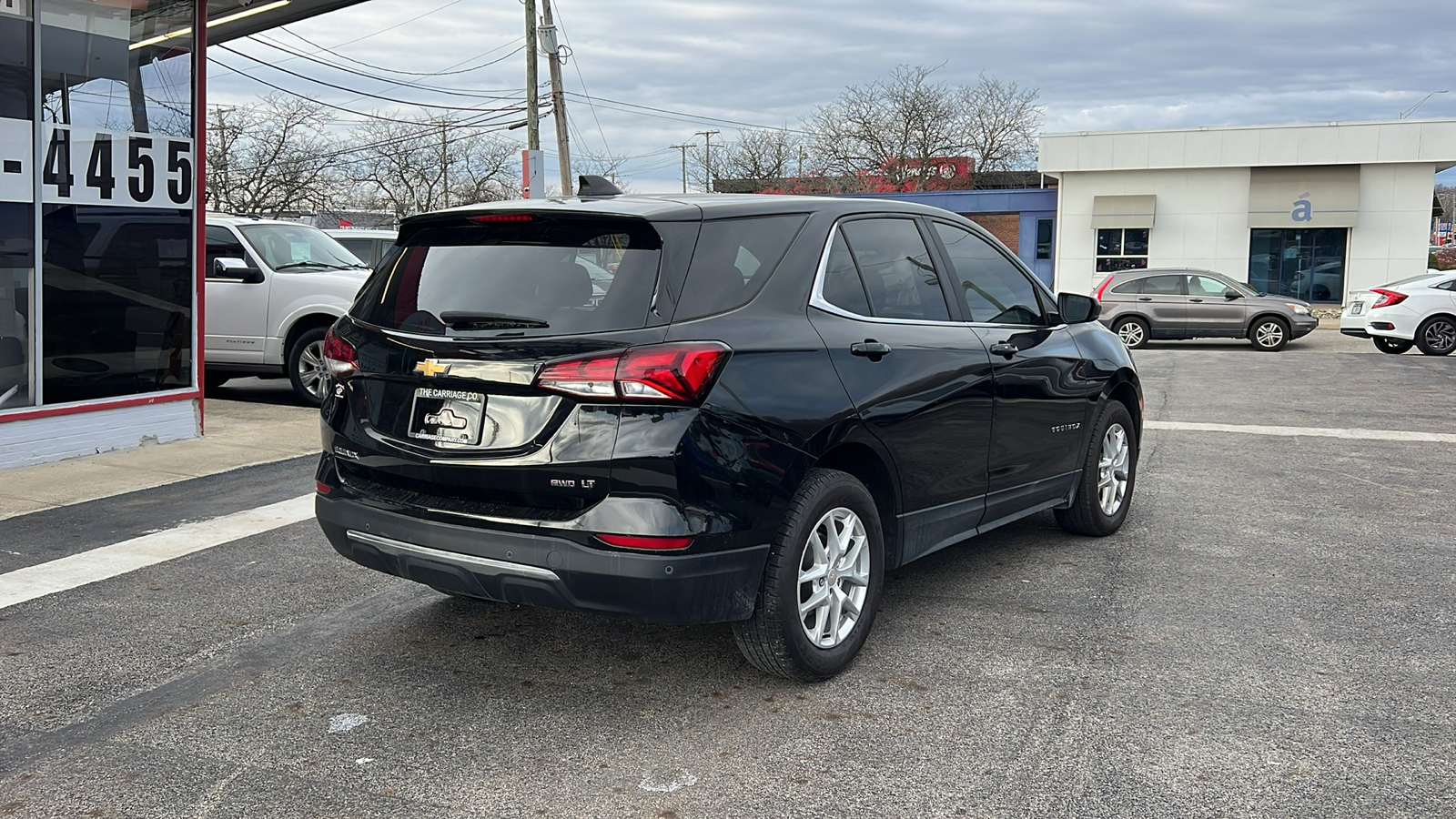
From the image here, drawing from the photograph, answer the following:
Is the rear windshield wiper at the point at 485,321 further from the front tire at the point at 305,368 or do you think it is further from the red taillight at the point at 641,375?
the front tire at the point at 305,368

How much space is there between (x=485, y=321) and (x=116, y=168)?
631 cm

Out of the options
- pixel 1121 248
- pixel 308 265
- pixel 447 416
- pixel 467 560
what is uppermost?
pixel 1121 248

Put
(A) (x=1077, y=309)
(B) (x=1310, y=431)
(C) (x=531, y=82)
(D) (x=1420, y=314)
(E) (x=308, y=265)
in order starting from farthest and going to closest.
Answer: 1. (C) (x=531, y=82)
2. (D) (x=1420, y=314)
3. (E) (x=308, y=265)
4. (B) (x=1310, y=431)
5. (A) (x=1077, y=309)

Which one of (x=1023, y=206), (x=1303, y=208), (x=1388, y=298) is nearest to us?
(x=1388, y=298)

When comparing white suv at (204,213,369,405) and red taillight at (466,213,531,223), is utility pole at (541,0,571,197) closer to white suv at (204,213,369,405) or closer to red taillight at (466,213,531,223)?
white suv at (204,213,369,405)

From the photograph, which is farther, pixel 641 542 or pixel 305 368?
pixel 305 368

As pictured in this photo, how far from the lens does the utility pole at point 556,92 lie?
28297 mm

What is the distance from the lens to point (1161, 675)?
13.7 feet

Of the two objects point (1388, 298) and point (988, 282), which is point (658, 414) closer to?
point (988, 282)

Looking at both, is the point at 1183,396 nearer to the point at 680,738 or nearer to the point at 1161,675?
the point at 1161,675

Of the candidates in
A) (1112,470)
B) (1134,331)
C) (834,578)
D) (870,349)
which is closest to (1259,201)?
(1134,331)

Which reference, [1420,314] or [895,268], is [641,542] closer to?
[895,268]

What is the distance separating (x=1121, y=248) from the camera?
129 feet

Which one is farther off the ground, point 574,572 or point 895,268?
point 895,268
